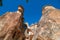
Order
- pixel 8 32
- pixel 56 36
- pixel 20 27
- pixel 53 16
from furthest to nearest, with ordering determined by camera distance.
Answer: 1. pixel 20 27
2. pixel 8 32
3. pixel 53 16
4. pixel 56 36

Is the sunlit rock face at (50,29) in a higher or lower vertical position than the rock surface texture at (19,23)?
lower

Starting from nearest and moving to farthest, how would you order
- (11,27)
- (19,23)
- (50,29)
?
(50,29) → (11,27) → (19,23)

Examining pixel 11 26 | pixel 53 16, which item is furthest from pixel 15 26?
pixel 53 16

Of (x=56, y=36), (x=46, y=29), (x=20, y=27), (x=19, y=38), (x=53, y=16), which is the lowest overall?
(x=56, y=36)

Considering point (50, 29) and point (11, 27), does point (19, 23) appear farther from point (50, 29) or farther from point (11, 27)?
point (50, 29)

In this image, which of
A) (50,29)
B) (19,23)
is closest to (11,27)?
(19,23)

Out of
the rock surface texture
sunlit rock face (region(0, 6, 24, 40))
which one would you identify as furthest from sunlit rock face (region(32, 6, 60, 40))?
sunlit rock face (region(0, 6, 24, 40))

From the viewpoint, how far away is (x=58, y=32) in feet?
27.7

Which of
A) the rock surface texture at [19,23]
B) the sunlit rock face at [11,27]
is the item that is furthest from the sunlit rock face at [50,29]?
the sunlit rock face at [11,27]

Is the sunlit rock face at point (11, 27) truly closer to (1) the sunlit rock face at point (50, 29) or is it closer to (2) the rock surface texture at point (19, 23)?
(2) the rock surface texture at point (19, 23)

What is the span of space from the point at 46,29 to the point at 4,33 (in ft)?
17.3

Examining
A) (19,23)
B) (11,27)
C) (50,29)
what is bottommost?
(50,29)

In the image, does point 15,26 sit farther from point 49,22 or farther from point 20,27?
point 49,22

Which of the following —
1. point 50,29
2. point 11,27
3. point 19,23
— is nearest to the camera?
point 50,29
